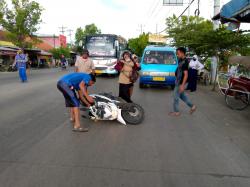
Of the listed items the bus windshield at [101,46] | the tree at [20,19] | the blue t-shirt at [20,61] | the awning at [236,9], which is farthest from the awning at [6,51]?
the awning at [236,9]

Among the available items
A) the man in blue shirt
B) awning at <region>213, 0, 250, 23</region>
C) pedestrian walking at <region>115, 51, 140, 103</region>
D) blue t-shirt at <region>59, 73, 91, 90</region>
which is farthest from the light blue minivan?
blue t-shirt at <region>59, 73, 91, 90</region>

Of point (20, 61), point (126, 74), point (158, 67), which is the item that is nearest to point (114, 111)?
point (126, 74)

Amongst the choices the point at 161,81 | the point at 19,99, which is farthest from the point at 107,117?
the point at 161,81

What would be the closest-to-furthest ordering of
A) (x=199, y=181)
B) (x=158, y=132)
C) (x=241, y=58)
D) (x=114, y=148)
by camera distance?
(x=199, y=181)
(x=114, y=148)
(x=158, y=132)
(x=241, y=58)

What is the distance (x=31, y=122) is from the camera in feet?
23.1

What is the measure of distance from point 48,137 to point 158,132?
228cm

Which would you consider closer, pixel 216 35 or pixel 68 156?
pixel 68 156

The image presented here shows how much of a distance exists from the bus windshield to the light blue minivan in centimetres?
633

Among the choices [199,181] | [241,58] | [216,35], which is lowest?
[199,181]

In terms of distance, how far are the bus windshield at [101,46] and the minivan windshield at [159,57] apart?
6.39 meters

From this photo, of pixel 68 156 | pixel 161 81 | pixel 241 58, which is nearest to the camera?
pixel 68 156

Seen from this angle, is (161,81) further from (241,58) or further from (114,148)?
(114,148)

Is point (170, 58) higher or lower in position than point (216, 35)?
lower

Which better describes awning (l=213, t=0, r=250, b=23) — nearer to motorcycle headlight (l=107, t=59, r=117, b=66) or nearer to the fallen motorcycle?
the fallen motorcycle
